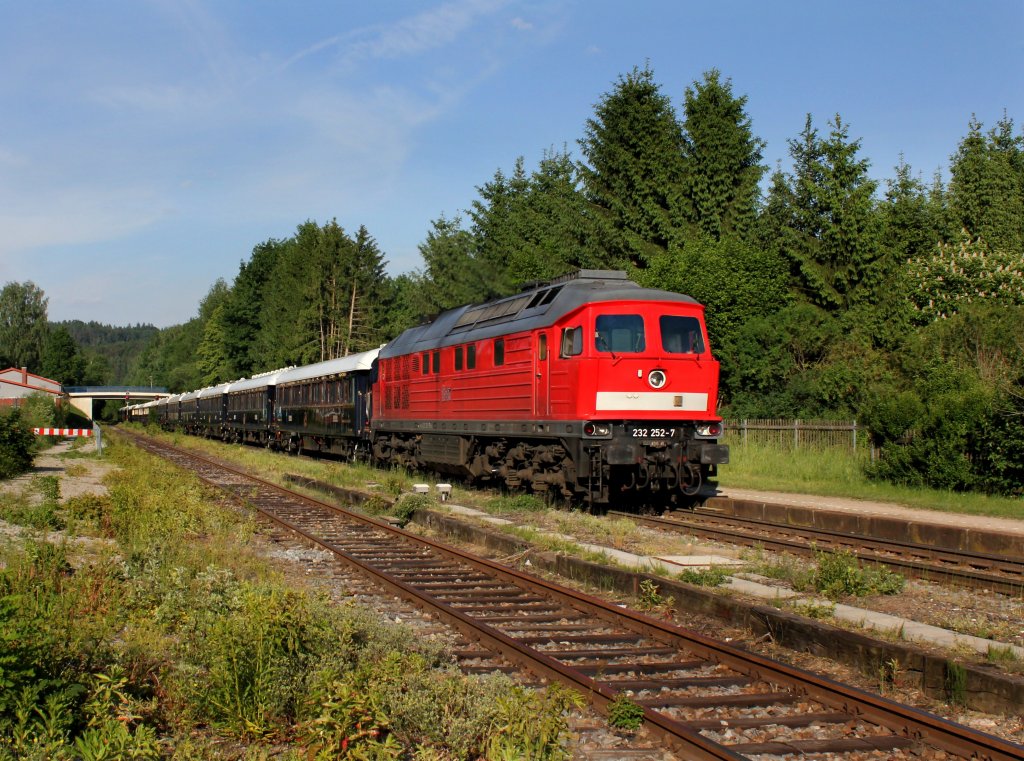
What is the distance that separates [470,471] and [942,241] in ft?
97.5

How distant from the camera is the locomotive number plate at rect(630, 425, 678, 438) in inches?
619

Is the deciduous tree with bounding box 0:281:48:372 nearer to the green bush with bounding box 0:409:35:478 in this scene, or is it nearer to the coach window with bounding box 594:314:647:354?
the green bush with bounding box 0:409:35:478

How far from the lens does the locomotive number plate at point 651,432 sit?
1573 centimetres

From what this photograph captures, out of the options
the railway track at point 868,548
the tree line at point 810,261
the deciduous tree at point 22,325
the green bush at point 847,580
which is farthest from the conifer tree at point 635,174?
the deciduous tree at point 22,325

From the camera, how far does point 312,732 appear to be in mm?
4992

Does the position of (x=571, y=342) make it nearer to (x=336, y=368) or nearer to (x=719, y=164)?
(x=336, y=368)

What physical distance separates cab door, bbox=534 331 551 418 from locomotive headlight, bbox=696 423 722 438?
2.67 m

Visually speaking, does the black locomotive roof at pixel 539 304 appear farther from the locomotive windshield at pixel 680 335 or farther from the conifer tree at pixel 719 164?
the conifer tree at pixel 719 164

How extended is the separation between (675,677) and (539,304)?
11096 millimetres

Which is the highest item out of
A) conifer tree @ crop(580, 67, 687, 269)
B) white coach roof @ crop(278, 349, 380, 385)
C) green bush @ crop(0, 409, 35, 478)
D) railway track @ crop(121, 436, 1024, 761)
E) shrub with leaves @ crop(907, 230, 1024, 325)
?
conifer tree @ crop(580, 67, 687, 269)

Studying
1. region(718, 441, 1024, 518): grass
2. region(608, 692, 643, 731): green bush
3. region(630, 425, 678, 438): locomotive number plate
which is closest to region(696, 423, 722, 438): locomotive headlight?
region(630, 425, 678, 438): locomotive number plate

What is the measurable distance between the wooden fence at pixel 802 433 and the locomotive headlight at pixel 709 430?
27.9 feet

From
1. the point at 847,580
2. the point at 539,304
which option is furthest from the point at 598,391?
A: the point at 847,580

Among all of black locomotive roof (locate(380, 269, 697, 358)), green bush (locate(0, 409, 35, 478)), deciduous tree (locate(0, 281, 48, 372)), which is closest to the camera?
black locomotive roof (locate(380, 269, 697, 358))
